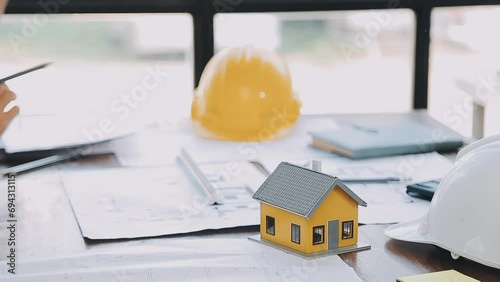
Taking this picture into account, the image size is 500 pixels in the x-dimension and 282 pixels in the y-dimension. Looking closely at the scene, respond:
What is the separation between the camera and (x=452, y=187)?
3.73ft

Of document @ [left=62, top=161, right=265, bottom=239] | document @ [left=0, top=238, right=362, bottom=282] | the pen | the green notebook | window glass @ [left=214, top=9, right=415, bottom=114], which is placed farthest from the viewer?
window glass @ [left=214, top=9, right=415, bottom=114]

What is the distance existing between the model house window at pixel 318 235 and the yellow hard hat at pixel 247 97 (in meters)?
0.68

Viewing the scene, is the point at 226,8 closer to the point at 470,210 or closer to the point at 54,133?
the point at 54,133

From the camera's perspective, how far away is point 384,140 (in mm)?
1755

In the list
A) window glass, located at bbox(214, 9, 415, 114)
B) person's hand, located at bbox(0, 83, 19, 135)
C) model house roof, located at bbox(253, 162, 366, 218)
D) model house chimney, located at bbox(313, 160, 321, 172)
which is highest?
person's hand, located at bbox(0, 83, 19, 135)

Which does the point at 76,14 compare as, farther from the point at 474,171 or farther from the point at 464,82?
the point at 474,171

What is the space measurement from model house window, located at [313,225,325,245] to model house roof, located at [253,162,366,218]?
0.12 ft

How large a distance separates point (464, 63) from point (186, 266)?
1885 mm

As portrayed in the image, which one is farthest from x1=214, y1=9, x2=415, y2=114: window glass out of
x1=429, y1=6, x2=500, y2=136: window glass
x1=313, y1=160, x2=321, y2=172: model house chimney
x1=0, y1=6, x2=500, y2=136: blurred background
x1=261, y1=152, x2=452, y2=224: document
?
x1=313, y1=160, x2=321, y2=172: model house chimney

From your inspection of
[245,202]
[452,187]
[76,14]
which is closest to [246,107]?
[245,202]

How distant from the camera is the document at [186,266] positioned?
1072mm

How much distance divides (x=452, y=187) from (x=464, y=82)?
1.16 meters

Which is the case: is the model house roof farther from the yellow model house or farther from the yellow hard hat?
the yellow hard hat

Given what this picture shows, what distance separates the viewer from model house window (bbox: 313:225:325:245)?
1149 millimetres
